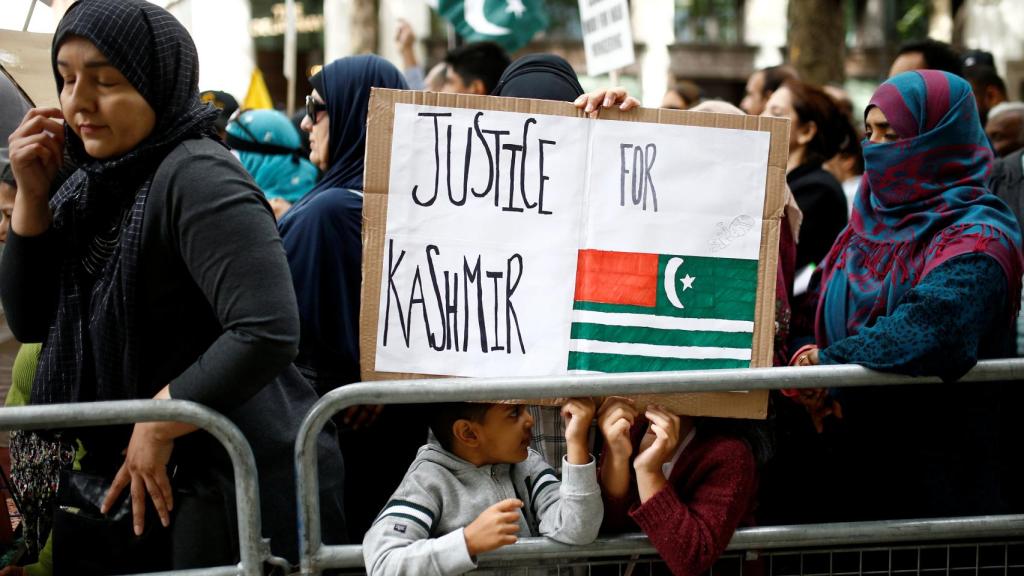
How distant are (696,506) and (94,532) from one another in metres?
1.38

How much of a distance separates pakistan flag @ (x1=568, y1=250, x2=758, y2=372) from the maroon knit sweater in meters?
0.25

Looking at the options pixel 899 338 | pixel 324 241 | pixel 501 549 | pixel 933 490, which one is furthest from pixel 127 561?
pixel 933 490

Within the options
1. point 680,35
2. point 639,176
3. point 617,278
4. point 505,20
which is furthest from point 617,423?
point 680,35

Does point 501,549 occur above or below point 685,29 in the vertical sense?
below

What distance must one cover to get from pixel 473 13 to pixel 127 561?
20.9 ft

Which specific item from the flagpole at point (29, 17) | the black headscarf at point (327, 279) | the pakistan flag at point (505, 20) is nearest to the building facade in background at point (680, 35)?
the pakistan flag at point (505, 20)

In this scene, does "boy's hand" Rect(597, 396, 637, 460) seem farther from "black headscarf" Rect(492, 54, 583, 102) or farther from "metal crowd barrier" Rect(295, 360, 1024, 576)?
"black headscarf" Rect(492, 54, 583, 102)

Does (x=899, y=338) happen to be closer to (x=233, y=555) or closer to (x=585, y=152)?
(x=585, y=152)

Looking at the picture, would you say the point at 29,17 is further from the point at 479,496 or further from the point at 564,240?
the point at 479,496

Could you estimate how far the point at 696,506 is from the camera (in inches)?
101

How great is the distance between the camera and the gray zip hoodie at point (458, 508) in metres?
2.35

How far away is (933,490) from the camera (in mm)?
2893

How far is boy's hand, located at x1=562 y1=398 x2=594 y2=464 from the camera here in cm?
246

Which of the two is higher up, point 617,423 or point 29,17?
point 29,17
